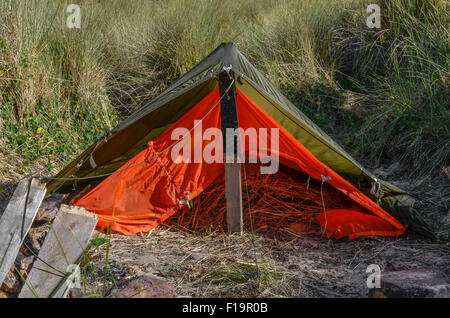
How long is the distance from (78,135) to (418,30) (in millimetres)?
3845

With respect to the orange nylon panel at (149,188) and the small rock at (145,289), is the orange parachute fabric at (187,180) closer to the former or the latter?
the orange nylon panel at (149,188)

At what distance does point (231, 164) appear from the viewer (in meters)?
3.23

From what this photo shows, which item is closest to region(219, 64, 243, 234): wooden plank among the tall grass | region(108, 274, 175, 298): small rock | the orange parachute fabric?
the orange parachute fabric

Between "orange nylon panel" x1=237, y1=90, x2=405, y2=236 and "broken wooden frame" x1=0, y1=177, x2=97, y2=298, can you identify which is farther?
"orange nylon panel" x1=237, y1=90, x2=405, y2=236

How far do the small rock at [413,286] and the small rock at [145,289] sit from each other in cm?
104

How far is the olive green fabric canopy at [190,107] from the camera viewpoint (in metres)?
3.10

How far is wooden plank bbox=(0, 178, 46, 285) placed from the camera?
259cm

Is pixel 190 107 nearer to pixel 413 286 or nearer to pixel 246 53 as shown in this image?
pixel 413 286

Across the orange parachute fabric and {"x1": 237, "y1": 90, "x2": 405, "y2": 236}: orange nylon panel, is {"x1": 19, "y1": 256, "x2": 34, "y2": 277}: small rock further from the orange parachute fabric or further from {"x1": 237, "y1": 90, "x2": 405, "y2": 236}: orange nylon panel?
{"x1": 237, "y1": 90, "x2": 405, "y2": 236}: orange nylon panel

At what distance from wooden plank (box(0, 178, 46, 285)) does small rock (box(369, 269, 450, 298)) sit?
187 centimetres
